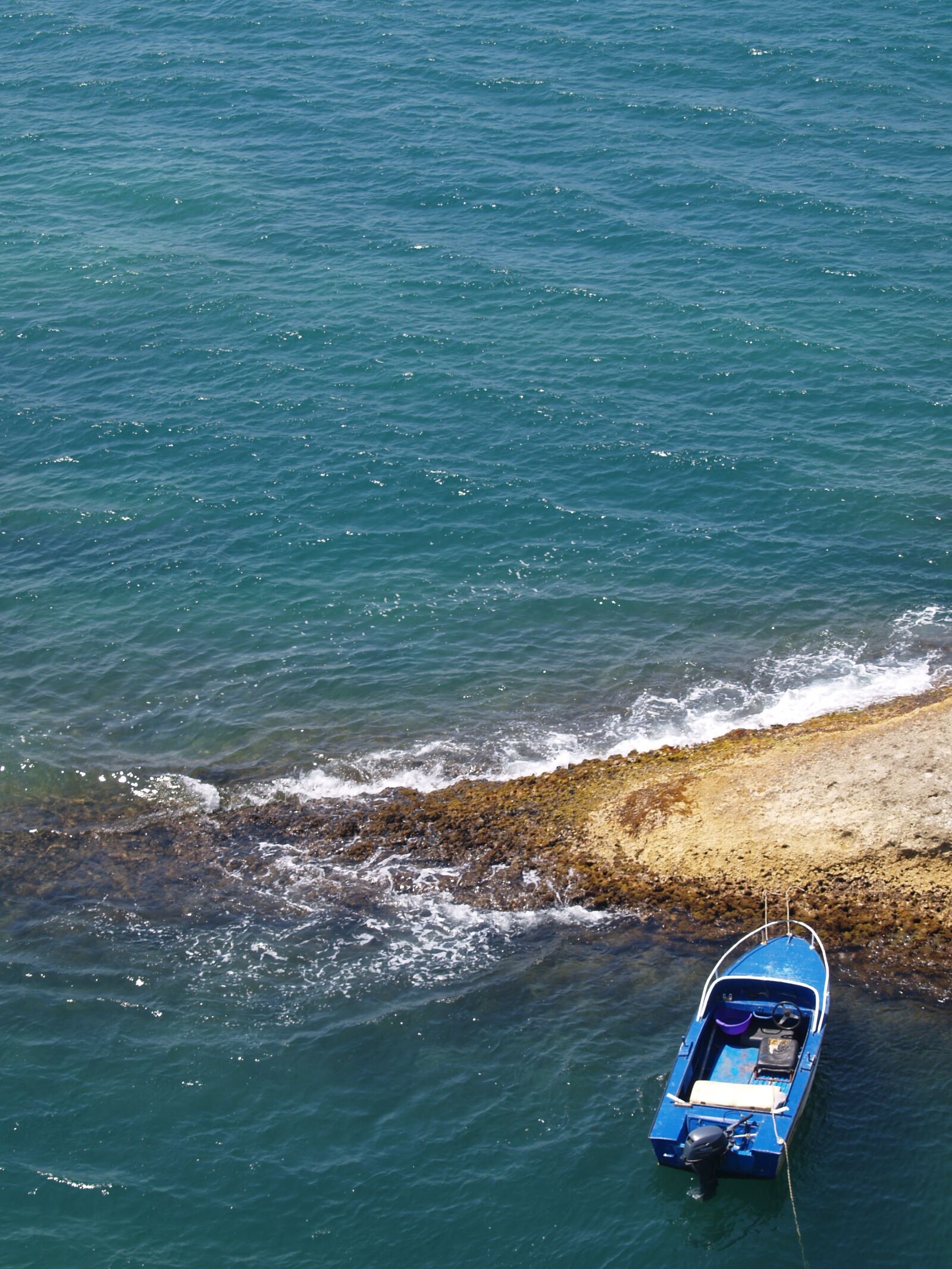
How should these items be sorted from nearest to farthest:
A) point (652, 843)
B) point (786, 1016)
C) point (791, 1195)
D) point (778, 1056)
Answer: point (791, 1195)
point (778, 1056)
point (786, 1016)
point (652, 843)

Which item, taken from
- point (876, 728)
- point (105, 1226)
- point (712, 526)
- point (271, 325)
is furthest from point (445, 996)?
point (271, 325)

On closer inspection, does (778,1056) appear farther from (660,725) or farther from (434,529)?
(434,529)

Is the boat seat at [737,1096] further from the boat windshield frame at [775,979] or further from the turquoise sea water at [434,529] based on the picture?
the boat windshield frame at [775,979]

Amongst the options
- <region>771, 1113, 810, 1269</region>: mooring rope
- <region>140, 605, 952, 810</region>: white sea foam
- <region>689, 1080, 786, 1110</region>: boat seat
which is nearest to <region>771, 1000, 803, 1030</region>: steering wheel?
<region>689, 1080, 786, 1110</region>: boat seat

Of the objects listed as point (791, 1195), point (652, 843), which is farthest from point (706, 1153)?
point (652, 843)

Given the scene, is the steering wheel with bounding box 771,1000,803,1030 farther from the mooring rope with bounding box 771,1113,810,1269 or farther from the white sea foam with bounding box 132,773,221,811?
the white sea foam with bounding box 132,773,221,811

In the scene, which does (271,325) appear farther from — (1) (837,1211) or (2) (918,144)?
(1) (837,1211)

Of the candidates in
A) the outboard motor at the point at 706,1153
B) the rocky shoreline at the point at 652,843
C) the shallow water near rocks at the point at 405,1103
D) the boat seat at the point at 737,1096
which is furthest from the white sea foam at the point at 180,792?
the outboard motor at the point at 706,1153
